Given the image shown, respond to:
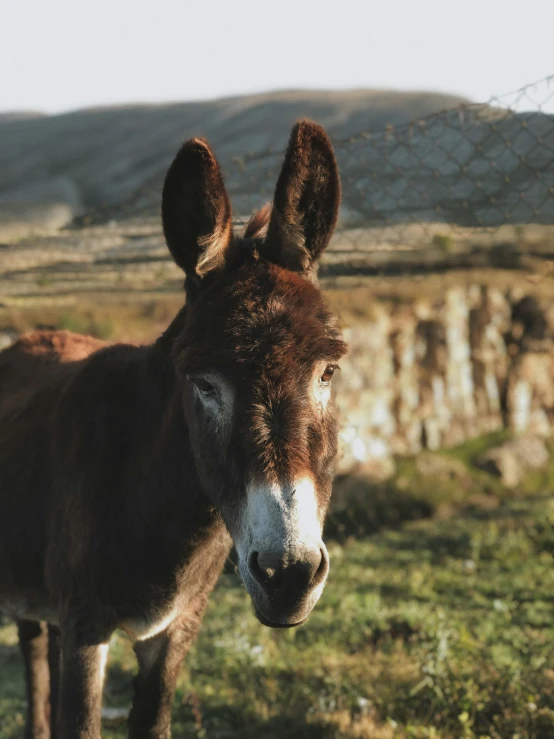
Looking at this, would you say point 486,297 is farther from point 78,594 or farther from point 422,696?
point 78,594

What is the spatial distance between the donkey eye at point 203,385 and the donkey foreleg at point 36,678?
2.60m

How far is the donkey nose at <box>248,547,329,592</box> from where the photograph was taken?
1987mm

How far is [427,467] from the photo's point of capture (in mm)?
11938

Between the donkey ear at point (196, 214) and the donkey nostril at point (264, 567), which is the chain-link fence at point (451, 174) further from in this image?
the donkey nostril at point (264, 567)

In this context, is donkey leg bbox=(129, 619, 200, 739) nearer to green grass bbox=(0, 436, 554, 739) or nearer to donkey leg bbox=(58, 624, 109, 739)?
donkey leg bbox=(58, 624, 109, 739)

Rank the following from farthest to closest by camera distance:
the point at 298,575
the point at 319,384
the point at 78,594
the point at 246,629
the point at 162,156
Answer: the point at 162,156
the point at 246,629
the point at 78,594
the point at 319,384
the point at 298,575

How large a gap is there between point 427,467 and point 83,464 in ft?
31.0

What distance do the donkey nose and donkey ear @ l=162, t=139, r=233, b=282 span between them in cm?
99

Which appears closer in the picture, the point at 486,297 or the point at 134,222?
the point at 134,222

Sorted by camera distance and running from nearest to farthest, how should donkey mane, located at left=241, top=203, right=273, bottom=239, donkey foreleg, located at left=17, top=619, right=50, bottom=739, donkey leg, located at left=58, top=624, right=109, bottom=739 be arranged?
1. donkey mane, located at left=241, top=203, right=273, bottom=239
2. donkey leg, located at left=58, top=624, right=109, bottom=739
3. donkey foreleg, located at left=17, top=619, right=50, bottom=739

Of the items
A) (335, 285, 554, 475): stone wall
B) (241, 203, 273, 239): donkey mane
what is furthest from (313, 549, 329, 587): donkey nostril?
(335, 285, 554, 475): stone wall

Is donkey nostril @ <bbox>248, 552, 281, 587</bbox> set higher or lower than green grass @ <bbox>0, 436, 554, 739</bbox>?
higher

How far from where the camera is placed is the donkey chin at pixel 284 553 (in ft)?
6.54

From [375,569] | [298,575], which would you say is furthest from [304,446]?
[375,569]
